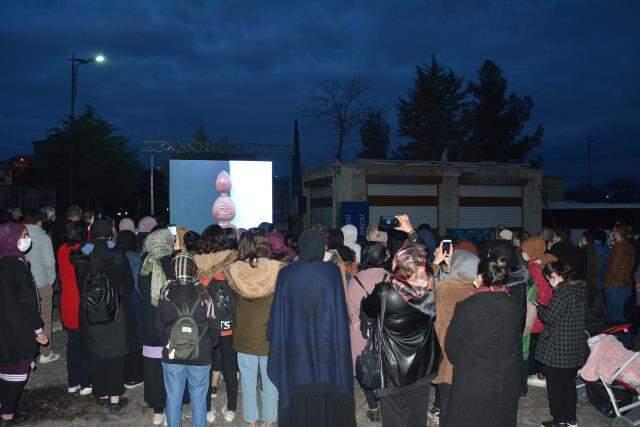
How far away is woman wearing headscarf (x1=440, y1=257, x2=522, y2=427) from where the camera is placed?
346 centimetres

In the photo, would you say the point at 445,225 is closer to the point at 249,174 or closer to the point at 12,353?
the point at 249,174

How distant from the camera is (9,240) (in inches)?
190

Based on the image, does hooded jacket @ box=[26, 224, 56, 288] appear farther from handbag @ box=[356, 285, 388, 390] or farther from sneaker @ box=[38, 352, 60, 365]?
handbag @ box=[356, 285, 388, 390]

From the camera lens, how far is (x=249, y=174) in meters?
16.0

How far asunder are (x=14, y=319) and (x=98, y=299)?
0.82 meters

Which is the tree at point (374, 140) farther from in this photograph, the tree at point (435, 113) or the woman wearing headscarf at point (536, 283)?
the woman wearing headscarf at point (536, 283)

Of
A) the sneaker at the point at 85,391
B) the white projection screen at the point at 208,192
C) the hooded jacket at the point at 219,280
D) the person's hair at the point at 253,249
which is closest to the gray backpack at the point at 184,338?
the hooded jacket at the point at 219,280

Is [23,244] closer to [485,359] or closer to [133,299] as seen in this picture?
[133,299]

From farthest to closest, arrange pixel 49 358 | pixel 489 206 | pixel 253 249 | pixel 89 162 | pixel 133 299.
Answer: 1. pixel 89 162
2. pixel 489 206
3. pixel 49 358
4. pixel 133 299
5. pixel 253 249

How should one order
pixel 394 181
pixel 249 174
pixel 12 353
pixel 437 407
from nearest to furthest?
pixel 12 353 → pixel 437 407 → pixel 249 174 → pixel 394 181

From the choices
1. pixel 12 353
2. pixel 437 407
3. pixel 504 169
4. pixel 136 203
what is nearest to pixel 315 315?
pixel 437 407

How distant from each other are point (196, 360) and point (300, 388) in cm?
88

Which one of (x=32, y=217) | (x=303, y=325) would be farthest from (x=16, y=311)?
(x=303, y=325)

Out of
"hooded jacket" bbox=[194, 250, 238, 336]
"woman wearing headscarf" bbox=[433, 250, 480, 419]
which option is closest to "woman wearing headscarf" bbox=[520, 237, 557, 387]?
"woman wearing headscarf" bbox=[433, 250, 480, 419]
